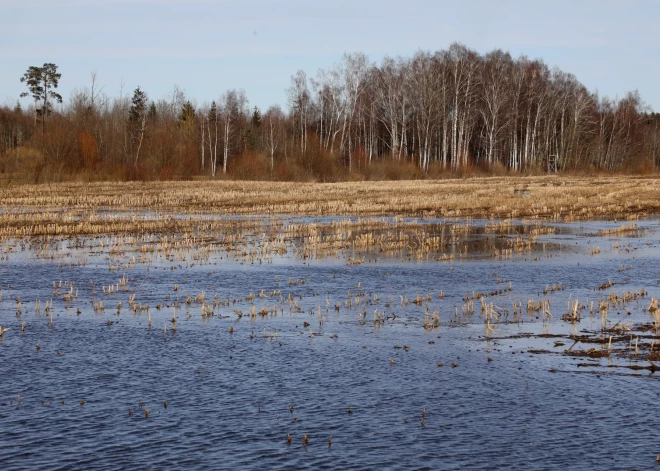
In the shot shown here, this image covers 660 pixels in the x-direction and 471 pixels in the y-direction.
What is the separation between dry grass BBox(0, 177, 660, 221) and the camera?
3981 centimetres

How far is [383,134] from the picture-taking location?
90.9 metres

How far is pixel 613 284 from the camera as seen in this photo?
1738cm

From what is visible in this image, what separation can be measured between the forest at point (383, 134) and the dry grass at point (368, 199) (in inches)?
426

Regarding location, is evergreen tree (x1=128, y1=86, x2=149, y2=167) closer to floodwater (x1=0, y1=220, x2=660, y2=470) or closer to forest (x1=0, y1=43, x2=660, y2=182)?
forest (x1=0, y1=43, x2=660, y2=182)

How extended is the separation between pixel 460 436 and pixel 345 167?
6658 cm

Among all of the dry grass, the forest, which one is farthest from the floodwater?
the forest

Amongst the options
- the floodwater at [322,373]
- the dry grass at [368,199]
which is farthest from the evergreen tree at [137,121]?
the floodwater at [322,373]

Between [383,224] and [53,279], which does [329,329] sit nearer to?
[53,279]

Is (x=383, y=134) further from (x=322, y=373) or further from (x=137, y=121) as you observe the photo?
(x=322, y=373)

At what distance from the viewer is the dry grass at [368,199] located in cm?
3981

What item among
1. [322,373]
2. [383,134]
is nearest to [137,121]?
[383,134]

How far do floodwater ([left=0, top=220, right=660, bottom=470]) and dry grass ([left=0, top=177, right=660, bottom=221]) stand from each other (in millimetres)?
21061

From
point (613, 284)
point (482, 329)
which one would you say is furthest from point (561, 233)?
point (482, 329)

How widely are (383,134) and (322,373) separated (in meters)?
82.0
